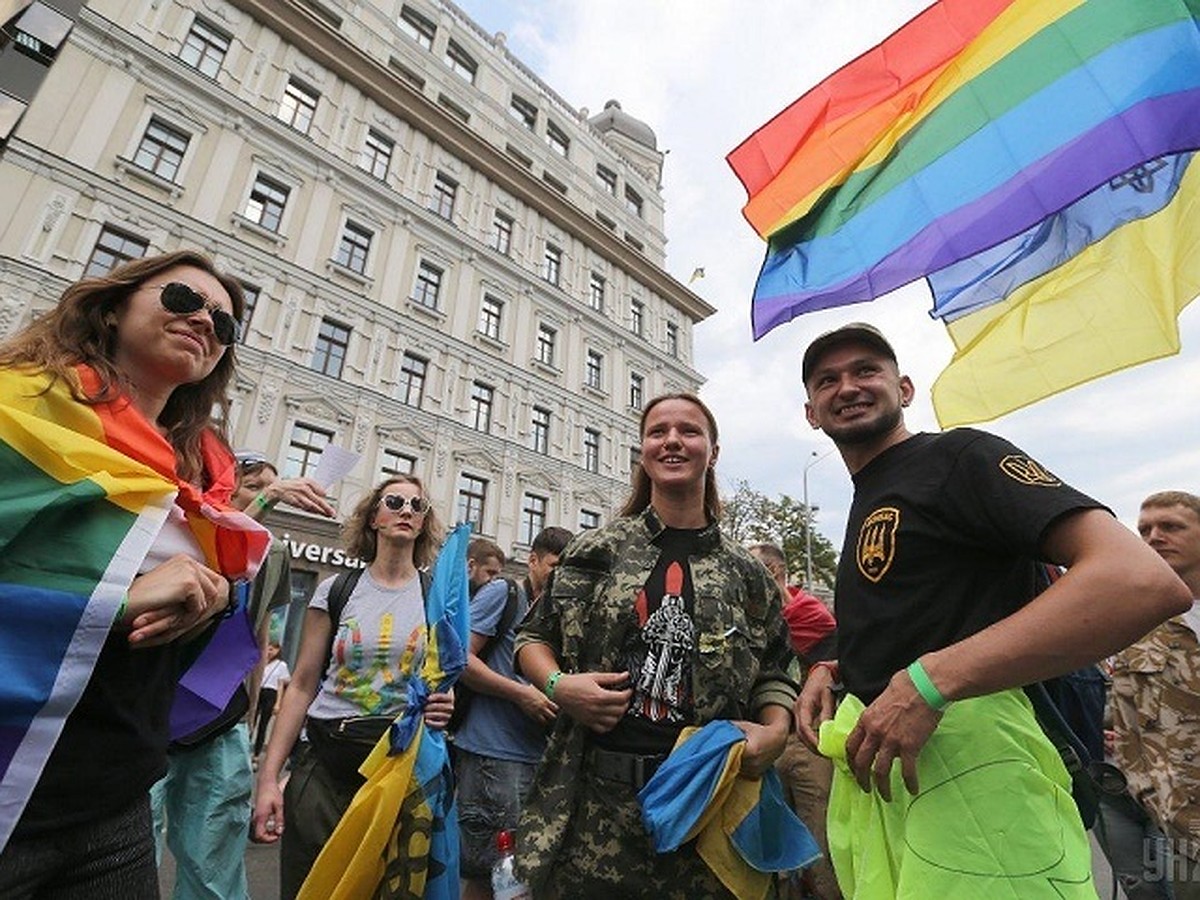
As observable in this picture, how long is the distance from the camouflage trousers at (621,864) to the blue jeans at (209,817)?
169 centimetres

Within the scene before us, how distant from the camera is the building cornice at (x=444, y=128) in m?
17.4

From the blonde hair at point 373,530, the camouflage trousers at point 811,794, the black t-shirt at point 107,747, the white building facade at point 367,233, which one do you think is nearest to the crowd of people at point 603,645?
the black t-shirt at point 107,747

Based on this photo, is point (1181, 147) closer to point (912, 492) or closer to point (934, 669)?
point (912, 492)

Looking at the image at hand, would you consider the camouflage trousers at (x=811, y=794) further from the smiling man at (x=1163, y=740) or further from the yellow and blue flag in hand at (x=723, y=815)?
the yellow and blue flag in hand at (x=723, y=815)

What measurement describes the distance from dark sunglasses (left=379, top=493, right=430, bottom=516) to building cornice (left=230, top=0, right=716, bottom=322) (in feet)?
66.5

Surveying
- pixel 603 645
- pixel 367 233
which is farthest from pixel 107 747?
pixel 367 233

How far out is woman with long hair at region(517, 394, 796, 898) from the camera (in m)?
1.73

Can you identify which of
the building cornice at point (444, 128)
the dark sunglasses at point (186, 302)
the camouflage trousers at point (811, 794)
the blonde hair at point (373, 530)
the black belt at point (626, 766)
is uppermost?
the building cornice at point (444, 128)

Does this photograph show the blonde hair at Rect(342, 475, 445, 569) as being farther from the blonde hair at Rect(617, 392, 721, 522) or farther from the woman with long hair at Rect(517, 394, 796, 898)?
the woman with long hair at Rect(517, 394, 796, 898)

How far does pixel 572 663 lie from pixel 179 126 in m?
18.8

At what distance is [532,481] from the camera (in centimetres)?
1966

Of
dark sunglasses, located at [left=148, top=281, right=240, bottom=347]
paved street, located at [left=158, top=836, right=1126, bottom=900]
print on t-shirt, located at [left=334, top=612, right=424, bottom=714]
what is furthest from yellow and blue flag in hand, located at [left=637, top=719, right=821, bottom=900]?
paved street, located at [left=158, top=836, right=1126, bottom=900]

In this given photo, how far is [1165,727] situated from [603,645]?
295cm

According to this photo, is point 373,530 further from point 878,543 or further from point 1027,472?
point 1027,472
